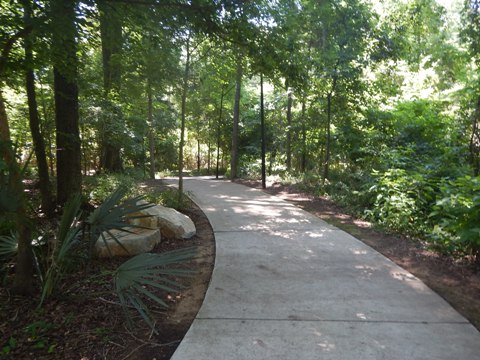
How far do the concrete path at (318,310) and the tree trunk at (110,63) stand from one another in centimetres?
314

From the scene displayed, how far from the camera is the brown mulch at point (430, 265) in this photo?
3.64m

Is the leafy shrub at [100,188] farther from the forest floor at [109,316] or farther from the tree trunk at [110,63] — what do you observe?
the forest floor at [109,316]

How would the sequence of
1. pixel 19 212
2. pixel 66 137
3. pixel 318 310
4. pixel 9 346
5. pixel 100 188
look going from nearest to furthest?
pixel 9 346 < pixel 19 212 < pixel 318 310 < pixel 66 137 < pixel 100 188

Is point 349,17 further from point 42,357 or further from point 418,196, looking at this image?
point 42,357

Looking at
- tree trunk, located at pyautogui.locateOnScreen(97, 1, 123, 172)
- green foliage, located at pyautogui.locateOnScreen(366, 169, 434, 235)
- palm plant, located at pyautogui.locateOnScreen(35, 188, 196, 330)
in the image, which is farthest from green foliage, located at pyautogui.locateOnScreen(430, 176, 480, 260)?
tree trunk, located at pyautogui.locateOnScreen(97, 1, 123, 172)

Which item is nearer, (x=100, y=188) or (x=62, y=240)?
(x=62, y=240)

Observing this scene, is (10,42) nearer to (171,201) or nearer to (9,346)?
(9,346)

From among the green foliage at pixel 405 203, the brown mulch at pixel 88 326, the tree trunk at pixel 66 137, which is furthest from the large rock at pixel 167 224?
the green foliage at pixel 405 203

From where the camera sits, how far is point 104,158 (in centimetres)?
1403

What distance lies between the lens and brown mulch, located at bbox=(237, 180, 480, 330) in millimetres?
3645

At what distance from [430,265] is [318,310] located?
2271 mm

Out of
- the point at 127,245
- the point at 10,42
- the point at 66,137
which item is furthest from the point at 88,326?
the point at 66,137

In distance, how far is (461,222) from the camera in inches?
171

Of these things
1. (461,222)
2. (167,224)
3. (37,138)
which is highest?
(37,138)
